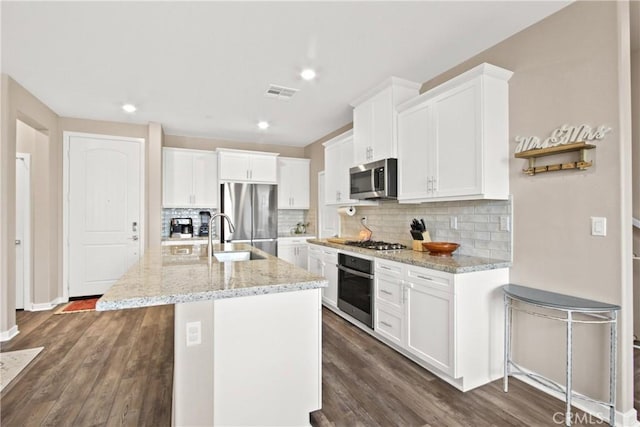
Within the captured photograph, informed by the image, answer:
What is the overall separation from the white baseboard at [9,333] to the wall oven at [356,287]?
344cm

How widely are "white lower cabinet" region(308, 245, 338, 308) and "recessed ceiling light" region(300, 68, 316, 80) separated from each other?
1.97 meters

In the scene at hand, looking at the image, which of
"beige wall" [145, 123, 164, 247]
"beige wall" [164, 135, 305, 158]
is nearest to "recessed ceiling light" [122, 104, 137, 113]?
"beige wall" [145, 123, 164, 247]

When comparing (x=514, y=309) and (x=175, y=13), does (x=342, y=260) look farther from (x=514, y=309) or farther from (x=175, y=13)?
(x=175, y=13)

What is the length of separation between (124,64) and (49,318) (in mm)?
3180

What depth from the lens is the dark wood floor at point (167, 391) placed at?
6.38ft

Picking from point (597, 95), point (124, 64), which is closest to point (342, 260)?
point (597, 95)

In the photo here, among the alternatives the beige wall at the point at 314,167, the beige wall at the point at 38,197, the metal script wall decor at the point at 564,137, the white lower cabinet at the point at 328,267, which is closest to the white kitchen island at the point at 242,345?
the metal script wall decor at the point at 564,137

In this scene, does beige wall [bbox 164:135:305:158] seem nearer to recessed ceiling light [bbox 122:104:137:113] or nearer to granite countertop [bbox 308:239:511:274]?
recessed ceiling light [bbox 122:104:137:113]

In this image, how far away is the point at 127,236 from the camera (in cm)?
483

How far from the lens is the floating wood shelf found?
1996 mm

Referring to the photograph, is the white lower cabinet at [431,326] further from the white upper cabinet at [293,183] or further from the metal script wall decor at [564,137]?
the white upper cabinet at [293,183]

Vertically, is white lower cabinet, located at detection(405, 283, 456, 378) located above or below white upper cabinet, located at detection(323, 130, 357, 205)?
below

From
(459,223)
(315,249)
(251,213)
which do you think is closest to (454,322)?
(459,223)

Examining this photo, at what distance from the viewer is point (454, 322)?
223 cm
